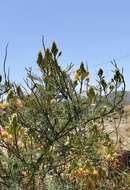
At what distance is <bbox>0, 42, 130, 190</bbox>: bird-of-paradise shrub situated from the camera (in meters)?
3.26

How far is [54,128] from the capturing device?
11.0 ft

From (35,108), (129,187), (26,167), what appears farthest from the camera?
(129,187)

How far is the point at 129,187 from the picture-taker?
12.0 ft

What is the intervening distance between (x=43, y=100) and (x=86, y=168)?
60 cm

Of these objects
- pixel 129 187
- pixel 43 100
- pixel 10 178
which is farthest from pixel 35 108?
pixel 129 187

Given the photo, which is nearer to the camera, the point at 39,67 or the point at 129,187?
the point at 39,67

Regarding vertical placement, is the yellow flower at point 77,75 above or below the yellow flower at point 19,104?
above

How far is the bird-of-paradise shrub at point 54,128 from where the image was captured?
3.26m

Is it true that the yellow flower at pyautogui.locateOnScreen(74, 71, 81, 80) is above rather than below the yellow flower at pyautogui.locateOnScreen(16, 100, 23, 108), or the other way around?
above

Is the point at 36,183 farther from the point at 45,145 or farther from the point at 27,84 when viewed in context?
the point at 27,84

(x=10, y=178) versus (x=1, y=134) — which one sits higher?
(x=1, y=134)

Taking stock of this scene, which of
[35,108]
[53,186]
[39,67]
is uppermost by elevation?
[39,67]

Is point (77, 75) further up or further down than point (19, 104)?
further up

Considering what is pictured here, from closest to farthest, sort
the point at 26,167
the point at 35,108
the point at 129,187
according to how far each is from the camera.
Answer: the point at 26,167 < the point at 35,108 < the point at 129,187
